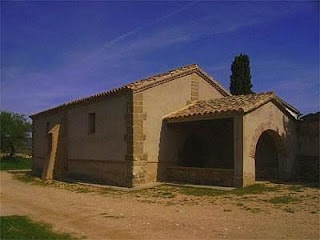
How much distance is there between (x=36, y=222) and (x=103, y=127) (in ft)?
30.7

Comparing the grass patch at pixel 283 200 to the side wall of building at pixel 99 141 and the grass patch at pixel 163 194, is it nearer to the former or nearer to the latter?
the grass patch at pixel 163 194

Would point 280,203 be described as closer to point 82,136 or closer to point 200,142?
point 200,142

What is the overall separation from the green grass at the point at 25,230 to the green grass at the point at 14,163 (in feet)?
81.9

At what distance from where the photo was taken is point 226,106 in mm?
15750

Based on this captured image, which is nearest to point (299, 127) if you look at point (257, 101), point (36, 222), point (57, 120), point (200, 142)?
point (257, 101)

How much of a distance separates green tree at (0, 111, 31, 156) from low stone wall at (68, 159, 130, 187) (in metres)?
21.7

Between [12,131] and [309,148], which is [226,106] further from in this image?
[12,131]

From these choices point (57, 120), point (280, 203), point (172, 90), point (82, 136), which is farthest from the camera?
point (57, 120)

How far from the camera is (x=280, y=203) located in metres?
11.0

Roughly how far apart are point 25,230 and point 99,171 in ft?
34.3

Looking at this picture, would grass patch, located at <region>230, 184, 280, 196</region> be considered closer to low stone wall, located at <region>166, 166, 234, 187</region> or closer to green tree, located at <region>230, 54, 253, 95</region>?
low stone wall, located at <region>166, 166, 234, 187</region>

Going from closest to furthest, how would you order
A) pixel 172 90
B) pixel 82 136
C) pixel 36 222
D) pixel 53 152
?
pixel 36 222, pixel 172 90, pixel 82 136, pixel 53 152

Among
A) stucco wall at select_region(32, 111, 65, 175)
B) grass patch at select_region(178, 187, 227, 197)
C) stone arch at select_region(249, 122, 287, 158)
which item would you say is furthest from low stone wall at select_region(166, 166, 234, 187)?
stucco wall at select_region(32, 111, 65, 175)

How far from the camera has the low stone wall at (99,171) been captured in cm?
1684
